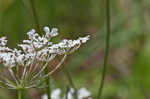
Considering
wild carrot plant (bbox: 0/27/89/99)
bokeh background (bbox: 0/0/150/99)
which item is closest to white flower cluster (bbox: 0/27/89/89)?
wild carrot plant (bbox: 0/27/89/99)

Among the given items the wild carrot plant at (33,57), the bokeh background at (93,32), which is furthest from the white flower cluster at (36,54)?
the bokeh background at (93,32)

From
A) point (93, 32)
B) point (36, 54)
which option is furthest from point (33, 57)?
point (93, 32)

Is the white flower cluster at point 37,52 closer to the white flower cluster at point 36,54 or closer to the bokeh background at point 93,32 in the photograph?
the white flower cluster at point 36,54

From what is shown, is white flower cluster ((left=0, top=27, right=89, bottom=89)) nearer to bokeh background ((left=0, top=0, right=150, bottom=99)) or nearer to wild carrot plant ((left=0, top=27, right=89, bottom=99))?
wild carrot plant ((left=0, top=27, right=89, bottom=99))

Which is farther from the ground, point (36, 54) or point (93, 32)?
point (93, 32)

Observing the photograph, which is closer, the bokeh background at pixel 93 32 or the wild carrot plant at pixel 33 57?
the wild carrot plant at pixel 33 57

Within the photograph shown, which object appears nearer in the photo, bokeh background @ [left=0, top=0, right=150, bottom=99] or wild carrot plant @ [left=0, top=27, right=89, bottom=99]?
wild carrot plant @ [left=0, top=27, right=89, bottom=99]

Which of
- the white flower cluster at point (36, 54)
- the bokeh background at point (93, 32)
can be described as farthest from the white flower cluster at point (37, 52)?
the bokeh background at point (93, 32)

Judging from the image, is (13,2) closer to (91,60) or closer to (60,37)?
(60,37)

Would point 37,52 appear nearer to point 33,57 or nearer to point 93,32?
point 33,57
